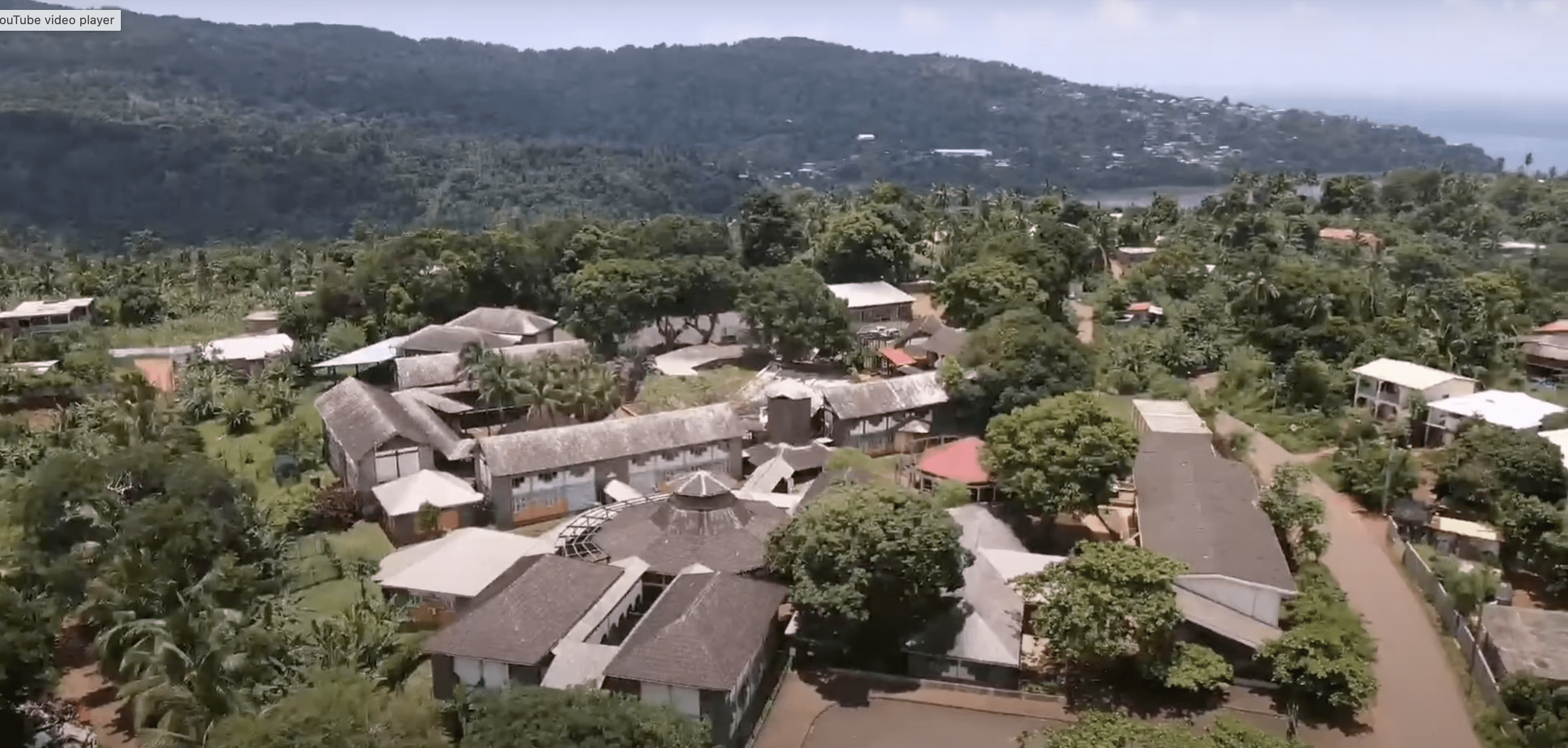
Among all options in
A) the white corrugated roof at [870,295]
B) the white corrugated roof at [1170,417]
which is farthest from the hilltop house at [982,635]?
the white corrugated roof at [870,295]

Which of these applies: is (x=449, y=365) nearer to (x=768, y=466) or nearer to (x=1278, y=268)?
(x=768, y=466)

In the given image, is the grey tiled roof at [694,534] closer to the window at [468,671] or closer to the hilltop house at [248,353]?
the window at [468,671]

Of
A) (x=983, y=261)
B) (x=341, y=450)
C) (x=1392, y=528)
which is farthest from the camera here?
(x=983, y=261)

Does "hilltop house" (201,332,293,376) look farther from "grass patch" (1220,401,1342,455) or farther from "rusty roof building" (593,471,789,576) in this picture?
"grass patch" (1220,401,1342,455)

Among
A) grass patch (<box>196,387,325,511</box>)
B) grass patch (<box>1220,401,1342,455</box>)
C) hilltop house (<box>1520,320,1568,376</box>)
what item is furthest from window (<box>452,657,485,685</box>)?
hilltop house (<box>1520,320,1568,376</box>)

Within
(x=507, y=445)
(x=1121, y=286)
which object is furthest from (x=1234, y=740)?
(x=1121, y=286)

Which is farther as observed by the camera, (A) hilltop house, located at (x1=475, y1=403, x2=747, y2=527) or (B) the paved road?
(A) hilltop house, located at (x1=475, y1=403, x2=747, y2=527)

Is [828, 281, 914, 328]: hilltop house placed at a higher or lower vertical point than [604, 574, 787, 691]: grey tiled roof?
higher
